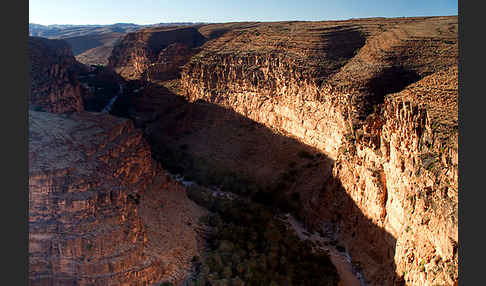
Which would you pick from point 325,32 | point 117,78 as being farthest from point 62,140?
point 117,78

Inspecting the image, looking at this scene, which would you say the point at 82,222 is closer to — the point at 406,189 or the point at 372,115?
the point at 406,189

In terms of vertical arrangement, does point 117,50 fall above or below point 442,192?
above

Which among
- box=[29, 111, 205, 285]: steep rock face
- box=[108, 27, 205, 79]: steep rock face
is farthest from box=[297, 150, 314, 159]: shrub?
box=[108, 27, 205, 79]: steep rock face

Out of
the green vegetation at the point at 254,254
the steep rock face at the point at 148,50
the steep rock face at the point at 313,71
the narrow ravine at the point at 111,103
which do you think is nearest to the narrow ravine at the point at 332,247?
the green vegetation at the point at 254,254

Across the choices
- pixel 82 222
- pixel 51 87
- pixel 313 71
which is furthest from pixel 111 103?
pixel 82 222

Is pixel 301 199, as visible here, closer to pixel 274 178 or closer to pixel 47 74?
pixel 274 178

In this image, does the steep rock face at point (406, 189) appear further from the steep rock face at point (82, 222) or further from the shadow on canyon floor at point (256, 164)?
the steep rock face at point (82, 222)

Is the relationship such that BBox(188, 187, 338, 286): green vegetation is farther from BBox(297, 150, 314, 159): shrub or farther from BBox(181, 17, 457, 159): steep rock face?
BBox(181, 17, 457, 159): steep rock face
